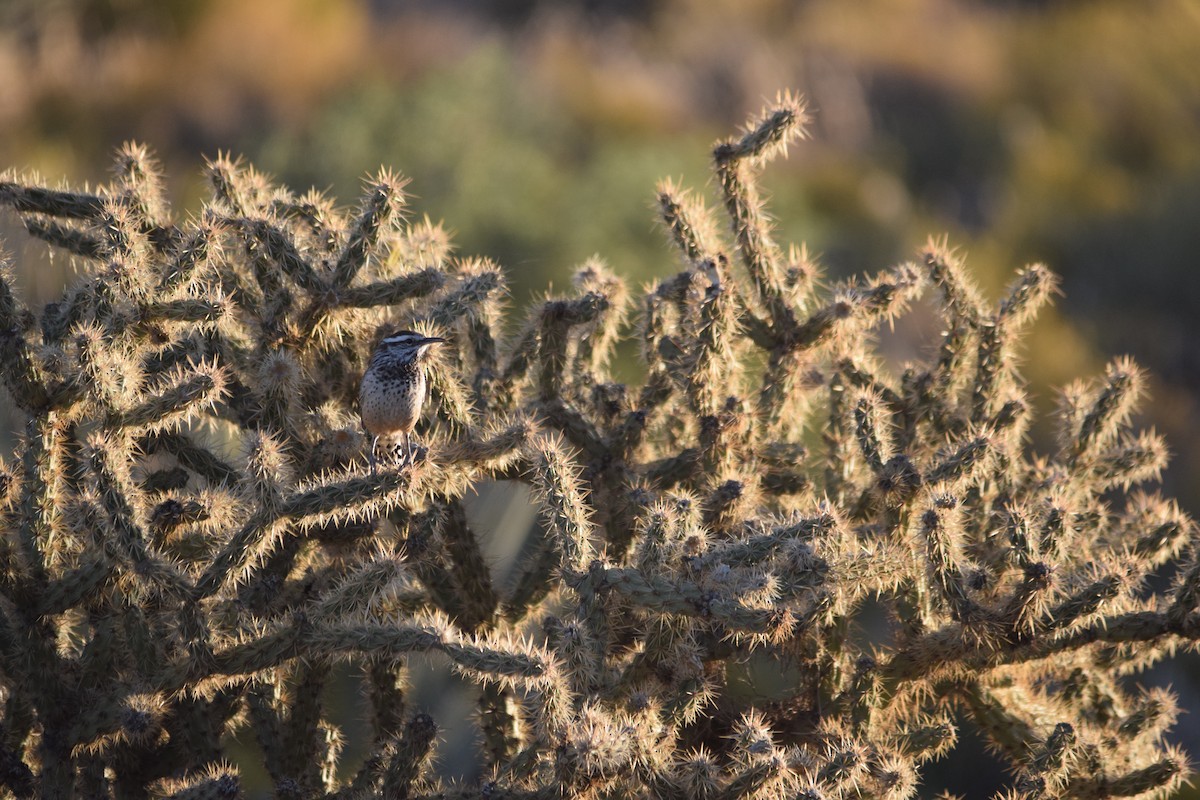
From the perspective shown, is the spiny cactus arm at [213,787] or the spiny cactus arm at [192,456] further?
the spiny cactus arm at [192,456]

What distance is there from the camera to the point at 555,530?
3.14 m

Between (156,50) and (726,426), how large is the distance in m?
16.2

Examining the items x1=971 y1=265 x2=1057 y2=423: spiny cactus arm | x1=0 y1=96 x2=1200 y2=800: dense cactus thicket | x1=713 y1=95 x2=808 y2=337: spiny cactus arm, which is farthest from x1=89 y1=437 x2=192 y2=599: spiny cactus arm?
x1=971 y1=265 x2=1057 y2=423: spiny cactus arm

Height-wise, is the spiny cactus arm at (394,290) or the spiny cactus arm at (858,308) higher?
the spiny cactus arm at (858,308)

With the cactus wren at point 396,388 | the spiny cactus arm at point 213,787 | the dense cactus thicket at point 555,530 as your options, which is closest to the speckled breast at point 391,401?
the cactus wren at point 396,388

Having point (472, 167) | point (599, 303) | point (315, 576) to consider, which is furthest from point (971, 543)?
point (472, 167)

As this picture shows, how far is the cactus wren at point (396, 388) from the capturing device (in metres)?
3.24

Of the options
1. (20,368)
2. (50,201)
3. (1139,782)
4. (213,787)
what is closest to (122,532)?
(20,368)

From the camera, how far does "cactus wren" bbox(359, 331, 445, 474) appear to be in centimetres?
324

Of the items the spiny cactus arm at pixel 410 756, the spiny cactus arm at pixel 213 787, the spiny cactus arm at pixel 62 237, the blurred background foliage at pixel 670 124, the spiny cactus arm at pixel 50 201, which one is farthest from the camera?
the blurred background foliage at pixel 670 124

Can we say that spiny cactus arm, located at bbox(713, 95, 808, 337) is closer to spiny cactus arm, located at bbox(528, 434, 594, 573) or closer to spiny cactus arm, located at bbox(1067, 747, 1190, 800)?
spiny cactus arm, located at bbox(528, 434, 594, 573)

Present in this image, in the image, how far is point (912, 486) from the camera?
3.33 metres

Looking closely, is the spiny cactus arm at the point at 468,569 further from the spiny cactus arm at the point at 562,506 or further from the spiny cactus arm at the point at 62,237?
the spiny cactus arm at the point at 62,237

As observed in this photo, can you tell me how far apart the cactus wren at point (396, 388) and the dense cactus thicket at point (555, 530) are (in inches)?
5.2
